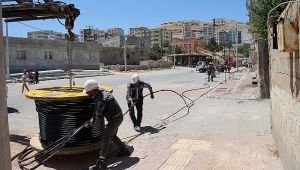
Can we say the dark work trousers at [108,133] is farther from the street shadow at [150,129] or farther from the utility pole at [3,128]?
the utility pole at [3,128]

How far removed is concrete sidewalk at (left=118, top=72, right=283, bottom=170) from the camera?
7.35 meters

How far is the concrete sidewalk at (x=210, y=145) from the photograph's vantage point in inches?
289

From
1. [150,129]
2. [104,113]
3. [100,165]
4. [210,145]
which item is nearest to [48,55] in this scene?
[150,129]

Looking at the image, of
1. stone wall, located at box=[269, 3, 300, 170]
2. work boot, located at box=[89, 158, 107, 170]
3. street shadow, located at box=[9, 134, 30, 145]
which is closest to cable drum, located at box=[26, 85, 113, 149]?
work boot, located at box=[89, 158, 107, 170]

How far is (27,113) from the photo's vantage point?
14945 millimetres

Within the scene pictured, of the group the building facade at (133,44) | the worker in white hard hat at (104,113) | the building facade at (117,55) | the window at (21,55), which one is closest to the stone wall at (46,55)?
the window at (21,55)

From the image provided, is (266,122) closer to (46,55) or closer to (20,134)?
(20,134)

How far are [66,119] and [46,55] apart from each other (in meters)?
46.1

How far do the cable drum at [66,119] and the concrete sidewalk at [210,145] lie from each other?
2.63ft

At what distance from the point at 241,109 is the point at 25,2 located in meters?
8.10

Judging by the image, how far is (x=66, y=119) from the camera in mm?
7648

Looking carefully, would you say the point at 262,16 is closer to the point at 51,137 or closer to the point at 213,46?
the point at 51,137

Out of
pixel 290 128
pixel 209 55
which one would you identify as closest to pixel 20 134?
pixel 290 128

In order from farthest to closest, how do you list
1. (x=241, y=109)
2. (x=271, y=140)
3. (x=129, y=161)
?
(x=241, y=109) → (x=271, y=140) → (x=129, y=161)
